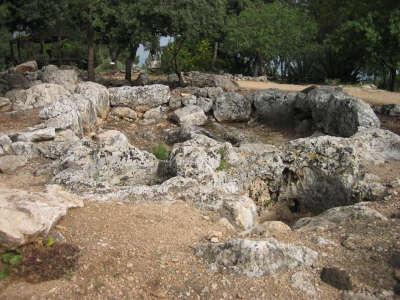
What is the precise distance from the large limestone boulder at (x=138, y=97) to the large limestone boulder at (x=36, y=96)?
1.77 meters

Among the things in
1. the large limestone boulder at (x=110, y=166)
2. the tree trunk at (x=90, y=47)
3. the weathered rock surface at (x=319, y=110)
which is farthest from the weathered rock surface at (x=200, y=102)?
the large limestone boulder at (x=110, y=166)

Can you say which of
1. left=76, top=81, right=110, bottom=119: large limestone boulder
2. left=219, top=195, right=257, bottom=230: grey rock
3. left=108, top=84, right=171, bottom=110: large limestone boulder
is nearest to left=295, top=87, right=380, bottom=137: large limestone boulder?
left=108, top=84, right=171, bottom=110: large limestone boulder

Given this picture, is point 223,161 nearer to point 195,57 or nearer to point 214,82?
point 214,82

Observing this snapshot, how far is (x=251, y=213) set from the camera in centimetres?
795

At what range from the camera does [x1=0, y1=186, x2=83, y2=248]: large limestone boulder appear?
544 centimetres

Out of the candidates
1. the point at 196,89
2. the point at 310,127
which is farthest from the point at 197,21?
the point at 310,127

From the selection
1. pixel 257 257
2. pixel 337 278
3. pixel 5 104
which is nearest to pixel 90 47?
pixel 5 104

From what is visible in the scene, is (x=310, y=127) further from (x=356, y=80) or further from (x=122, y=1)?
(x=356, y=80)

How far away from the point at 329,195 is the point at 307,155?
96 centimetres

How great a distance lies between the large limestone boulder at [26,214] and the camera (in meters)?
5.44

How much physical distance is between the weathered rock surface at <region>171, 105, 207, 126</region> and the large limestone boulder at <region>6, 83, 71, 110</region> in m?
4.02

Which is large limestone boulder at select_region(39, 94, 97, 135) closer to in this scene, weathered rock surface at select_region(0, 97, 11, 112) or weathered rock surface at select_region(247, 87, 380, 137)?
weathered rock surface at select_region(0, 97, 11, 112)

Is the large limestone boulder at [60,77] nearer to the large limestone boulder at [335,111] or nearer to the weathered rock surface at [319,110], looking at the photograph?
the weathered rock surface at [319,110]

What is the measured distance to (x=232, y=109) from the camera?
17.7m
